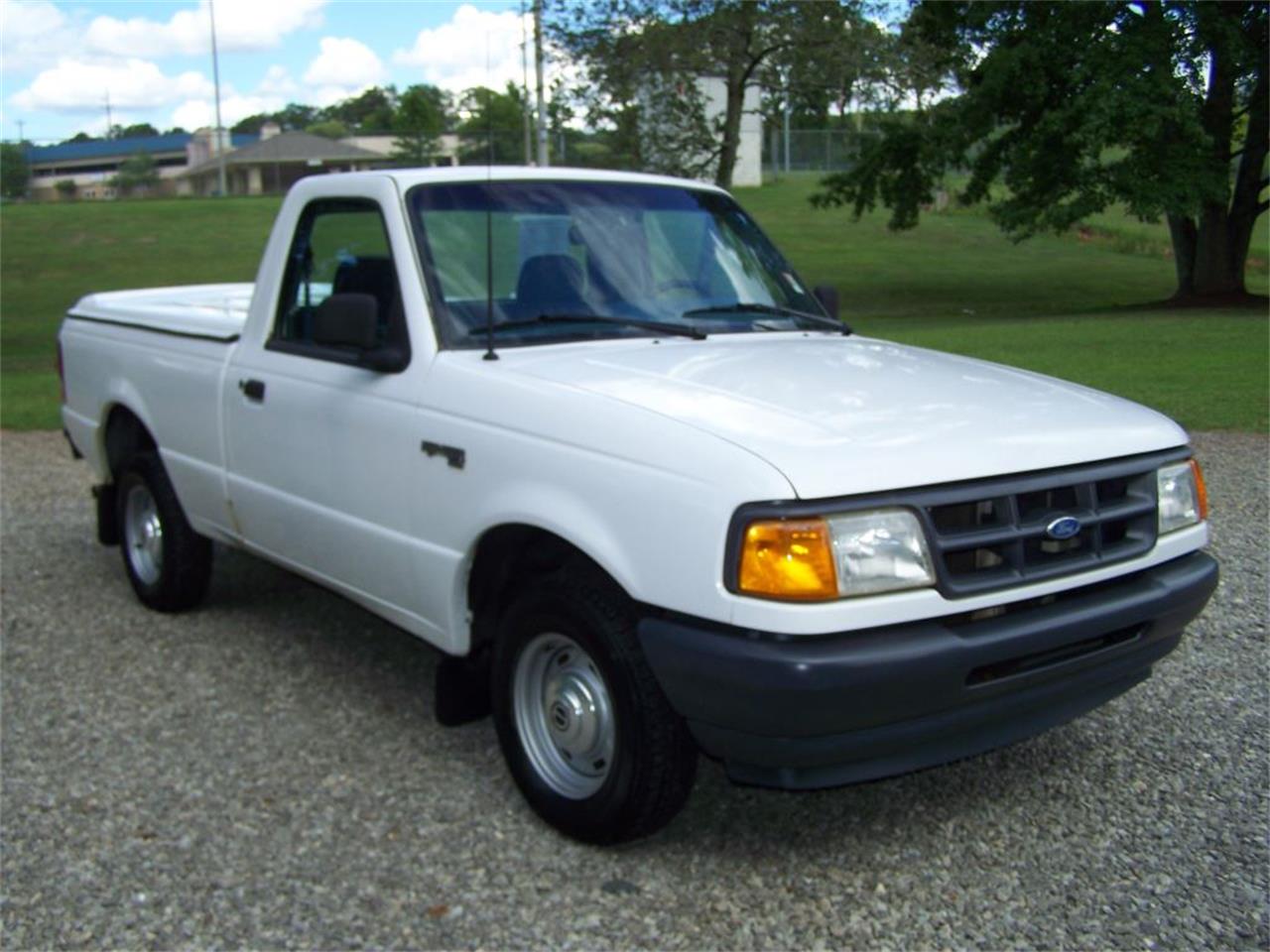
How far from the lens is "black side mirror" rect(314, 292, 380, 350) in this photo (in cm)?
432

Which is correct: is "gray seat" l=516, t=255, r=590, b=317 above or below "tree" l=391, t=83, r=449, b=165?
below

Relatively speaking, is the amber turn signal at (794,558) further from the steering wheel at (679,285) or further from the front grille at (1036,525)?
the steering wheel at (679,285)

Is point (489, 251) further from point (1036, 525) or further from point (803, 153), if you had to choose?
point (803, 153)

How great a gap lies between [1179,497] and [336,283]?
3.21 meters

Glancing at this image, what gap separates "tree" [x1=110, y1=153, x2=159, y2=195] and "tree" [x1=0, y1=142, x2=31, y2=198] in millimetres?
10731

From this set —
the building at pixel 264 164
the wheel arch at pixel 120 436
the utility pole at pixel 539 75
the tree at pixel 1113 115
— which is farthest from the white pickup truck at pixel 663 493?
the building at pixel 264 164

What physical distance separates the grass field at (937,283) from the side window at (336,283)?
8034 millimetres

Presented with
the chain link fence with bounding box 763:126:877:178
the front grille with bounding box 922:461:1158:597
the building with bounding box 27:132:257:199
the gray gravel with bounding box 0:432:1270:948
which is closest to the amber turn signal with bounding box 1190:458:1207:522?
the front grille with bounding box 922:461:1158:597

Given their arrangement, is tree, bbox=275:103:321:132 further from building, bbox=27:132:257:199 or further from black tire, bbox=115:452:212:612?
black tire, bbox=115:452:212:612

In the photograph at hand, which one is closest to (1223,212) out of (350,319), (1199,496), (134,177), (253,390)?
(1199,496)

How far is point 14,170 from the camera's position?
50.8 metres

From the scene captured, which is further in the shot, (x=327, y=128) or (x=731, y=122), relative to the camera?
(x=327, y=128)

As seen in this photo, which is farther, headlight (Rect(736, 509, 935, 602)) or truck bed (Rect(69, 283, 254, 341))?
truck bed (Rect(69, 283, 254, 341))

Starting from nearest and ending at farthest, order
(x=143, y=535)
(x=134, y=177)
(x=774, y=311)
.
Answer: (x=774, y=311) < (x=143, y=535) < (x=134, y=177)
